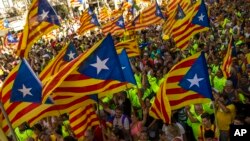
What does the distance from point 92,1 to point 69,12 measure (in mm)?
11623

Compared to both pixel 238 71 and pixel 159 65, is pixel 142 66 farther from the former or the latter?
pixel 238 71

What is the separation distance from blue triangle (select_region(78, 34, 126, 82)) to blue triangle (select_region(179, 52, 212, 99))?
1017 millimetres

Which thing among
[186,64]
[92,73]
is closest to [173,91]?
[186,64]

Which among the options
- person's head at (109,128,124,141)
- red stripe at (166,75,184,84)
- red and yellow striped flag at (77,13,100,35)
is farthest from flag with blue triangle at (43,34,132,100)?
red and yellow striped flag at (77,13,100,35)

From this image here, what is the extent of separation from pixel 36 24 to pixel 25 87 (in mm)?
4097

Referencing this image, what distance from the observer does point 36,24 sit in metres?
10.8

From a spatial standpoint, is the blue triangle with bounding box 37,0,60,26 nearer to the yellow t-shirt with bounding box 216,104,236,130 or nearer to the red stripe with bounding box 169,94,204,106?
the red stripe with bounding box 169,94,204,106

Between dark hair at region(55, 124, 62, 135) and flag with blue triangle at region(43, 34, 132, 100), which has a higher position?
flag with blue triangle at region(43, 34, 132, 100)

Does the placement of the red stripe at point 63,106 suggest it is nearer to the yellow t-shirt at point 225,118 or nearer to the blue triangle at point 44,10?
the yellow t-shirt at point 225,118

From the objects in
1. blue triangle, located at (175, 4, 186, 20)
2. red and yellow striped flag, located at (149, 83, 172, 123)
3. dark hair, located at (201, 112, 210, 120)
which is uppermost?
blue triangle, located at (175, 4, 186, 20)

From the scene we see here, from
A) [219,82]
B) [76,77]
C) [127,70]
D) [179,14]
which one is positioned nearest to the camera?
[76,77]

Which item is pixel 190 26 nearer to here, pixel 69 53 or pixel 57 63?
pixel 69 53

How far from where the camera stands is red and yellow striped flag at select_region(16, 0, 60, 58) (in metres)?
10.2

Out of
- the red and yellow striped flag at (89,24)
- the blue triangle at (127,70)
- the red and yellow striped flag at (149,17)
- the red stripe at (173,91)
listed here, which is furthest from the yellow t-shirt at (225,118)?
the red and yellow striped flag at (89,24)
